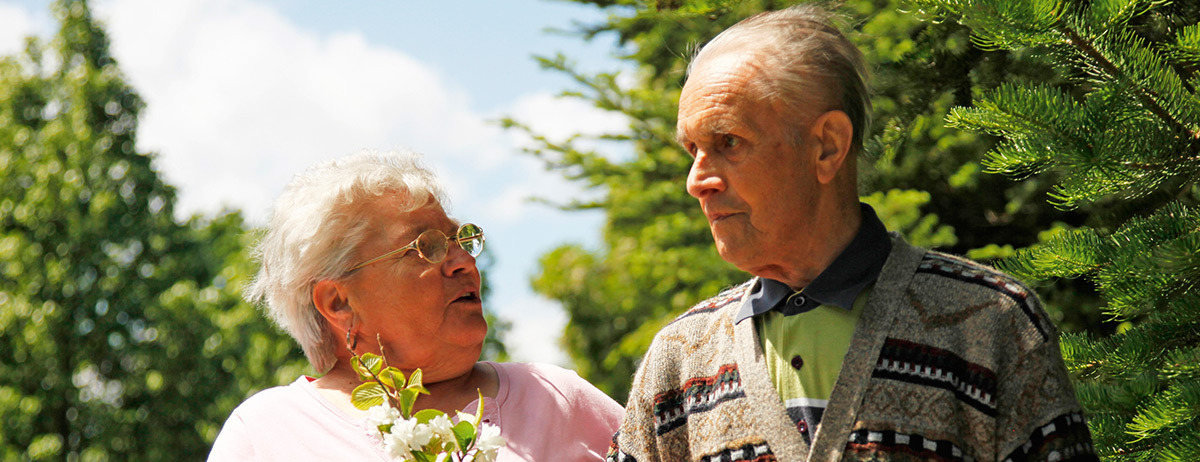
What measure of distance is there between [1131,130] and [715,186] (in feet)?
3.36

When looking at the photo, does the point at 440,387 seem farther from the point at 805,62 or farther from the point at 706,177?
the point at 805,62

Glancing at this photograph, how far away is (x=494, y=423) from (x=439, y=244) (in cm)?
55

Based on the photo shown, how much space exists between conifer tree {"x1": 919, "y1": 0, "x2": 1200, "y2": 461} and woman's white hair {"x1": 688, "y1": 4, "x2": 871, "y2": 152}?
398mm

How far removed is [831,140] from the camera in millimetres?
1979

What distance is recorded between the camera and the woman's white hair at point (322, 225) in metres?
3.02

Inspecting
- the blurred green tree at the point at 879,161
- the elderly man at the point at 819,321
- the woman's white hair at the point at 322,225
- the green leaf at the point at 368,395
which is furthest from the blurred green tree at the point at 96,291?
the elderly man at the point at 819,321

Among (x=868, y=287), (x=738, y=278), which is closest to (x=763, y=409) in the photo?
(x=868, y=287)

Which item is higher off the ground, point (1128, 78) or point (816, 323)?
point (1128, 78)

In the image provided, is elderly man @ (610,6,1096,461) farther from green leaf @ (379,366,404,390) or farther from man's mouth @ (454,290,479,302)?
man's mouth @ (454,290,479,302)

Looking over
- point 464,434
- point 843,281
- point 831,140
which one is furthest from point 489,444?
point 831,140

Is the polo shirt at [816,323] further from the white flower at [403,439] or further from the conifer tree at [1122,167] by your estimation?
the white flower at [403,439]

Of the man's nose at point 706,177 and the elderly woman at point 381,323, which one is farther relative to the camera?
the elderly woman at point 381,323

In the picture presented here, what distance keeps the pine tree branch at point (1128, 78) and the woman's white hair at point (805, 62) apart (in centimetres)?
58

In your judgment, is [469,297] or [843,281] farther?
[469,297]
